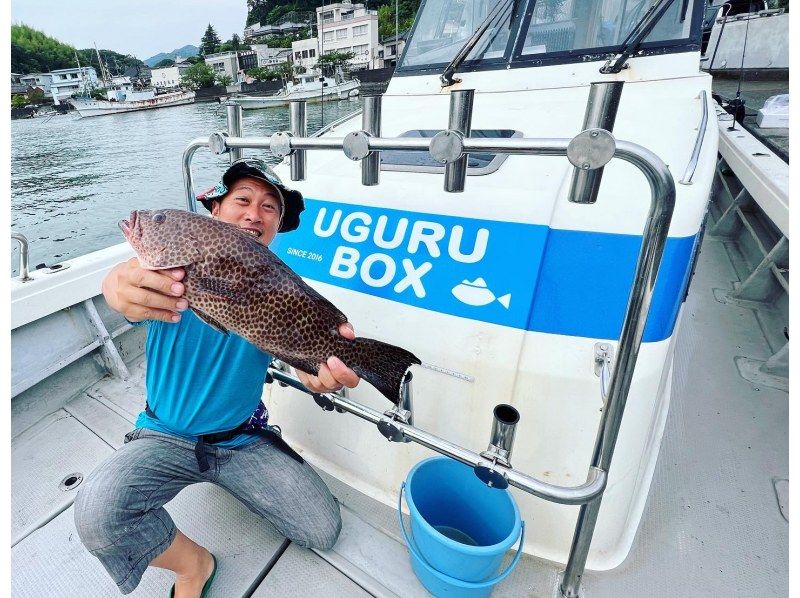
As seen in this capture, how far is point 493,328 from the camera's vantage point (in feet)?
5.33

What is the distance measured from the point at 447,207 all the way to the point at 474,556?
1.33 m

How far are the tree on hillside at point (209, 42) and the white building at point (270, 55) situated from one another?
89.2ft

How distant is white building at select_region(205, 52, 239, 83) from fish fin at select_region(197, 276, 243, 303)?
78.3 meters

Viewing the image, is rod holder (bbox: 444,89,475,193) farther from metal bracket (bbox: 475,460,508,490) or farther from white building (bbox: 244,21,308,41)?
white building (bbox: 244,21,308,41)

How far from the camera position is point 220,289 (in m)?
1.34

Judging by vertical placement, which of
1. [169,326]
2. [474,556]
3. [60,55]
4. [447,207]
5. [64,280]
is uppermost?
[60,55]

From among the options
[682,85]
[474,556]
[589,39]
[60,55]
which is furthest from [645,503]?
[60,55]

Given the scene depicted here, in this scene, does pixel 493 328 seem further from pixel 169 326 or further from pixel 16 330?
pixel 16 330

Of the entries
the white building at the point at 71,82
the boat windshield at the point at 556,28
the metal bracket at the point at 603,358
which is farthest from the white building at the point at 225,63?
the metal bracket at the point at 603,358

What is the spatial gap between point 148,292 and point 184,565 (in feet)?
4.00

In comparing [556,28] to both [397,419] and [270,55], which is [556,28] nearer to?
[397,419]

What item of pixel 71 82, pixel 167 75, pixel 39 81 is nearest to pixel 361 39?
pixel 167 75

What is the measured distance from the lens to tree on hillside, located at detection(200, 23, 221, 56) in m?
90.1

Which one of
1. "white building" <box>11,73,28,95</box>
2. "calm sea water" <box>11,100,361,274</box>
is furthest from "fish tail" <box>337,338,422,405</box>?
"white building" <box>11,73,28,95</box>
